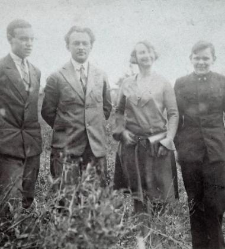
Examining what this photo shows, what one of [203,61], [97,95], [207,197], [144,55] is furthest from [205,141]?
[97,95]

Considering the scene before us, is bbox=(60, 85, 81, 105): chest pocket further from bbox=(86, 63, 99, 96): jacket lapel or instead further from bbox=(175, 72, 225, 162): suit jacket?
bbox=(175, 72, 225, 162): suit jacket

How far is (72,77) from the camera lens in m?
3.48

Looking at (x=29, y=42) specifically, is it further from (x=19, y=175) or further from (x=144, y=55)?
(x=19, y=175)

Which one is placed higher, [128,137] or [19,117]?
[19,117]

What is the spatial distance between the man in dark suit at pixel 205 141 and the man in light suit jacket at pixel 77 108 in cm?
83

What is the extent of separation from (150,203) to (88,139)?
835mm

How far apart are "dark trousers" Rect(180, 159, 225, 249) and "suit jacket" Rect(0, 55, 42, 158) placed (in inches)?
60.2

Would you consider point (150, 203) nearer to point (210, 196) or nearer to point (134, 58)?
point (210, 196)

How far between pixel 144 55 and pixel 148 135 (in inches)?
30.0

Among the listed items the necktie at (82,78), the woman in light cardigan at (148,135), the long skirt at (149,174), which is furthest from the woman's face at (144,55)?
the long skirt at (149,174)

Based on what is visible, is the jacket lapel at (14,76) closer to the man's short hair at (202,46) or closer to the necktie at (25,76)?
the necktie at (25,76)

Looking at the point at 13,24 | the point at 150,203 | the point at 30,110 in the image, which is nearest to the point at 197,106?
the point at 150,203

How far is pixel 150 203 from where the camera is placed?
337 centimetres

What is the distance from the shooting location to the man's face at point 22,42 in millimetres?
3393
